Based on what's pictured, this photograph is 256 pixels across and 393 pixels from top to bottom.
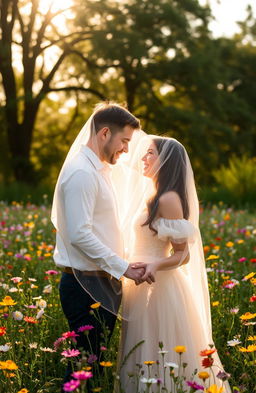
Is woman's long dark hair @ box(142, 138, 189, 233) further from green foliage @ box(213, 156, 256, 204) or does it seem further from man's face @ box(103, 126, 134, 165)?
green foliage @ box(213, 156, 256, 204)

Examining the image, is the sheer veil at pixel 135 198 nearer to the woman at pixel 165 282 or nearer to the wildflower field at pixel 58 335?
the woman at pixel 165 282

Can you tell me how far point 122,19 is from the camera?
19094mm

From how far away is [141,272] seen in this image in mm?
3053

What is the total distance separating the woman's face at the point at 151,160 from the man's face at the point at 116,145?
0.69 ft

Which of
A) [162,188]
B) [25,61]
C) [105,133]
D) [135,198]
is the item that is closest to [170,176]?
[162,188]

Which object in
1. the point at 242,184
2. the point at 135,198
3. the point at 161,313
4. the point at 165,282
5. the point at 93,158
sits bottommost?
the point at 161,313

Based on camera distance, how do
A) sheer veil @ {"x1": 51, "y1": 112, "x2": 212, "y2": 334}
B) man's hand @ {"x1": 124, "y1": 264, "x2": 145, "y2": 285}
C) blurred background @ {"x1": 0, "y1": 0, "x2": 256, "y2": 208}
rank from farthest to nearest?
blurred background @ {"x1": 0, "y1": 0, "x2": 256, "y2": 208} < sheer veil @ {"x1": 51, "y1": 112, "x2": 212, "y2": 334} < man's hand @ {"x1": 124, "y1": 264, "x2": 145, "y2": 285}

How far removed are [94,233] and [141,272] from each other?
30cm

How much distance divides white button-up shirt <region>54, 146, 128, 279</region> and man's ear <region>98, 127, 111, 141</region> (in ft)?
0.30

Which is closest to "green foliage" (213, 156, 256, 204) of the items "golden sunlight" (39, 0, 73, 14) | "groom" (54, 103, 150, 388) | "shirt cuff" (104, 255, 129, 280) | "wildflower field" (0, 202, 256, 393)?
"wildflower field" (0, 202, 256, 393)

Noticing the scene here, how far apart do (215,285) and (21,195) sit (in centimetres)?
1004

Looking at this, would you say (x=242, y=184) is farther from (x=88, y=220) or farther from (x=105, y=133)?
(x=88, y=220)

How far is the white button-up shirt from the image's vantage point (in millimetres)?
2875

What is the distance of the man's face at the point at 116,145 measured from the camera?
307cm
